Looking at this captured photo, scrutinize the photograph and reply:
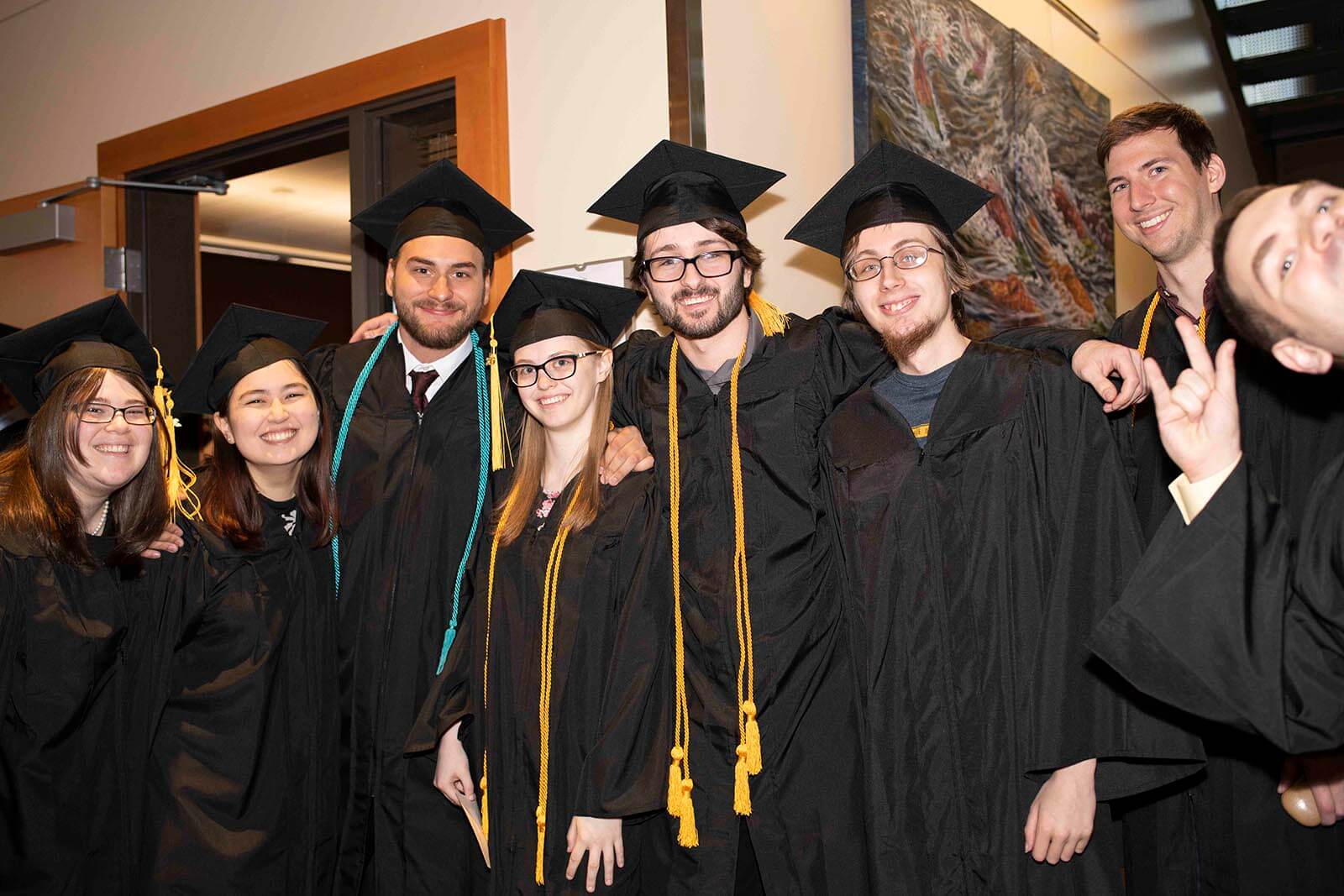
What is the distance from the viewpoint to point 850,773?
2.59 metres

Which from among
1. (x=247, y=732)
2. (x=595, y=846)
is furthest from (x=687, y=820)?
(x=247, y=732)

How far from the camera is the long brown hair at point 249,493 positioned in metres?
2.97

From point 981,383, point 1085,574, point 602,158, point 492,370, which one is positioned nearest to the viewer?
point 1085,574

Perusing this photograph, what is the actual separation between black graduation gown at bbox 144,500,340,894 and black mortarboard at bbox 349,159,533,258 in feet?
3.30

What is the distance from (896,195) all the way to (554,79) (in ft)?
5.00

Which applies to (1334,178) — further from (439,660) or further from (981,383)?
(439,660)

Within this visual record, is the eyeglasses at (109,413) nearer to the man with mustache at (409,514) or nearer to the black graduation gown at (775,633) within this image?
the man with mustache at (409,514)

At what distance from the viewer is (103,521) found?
291cm

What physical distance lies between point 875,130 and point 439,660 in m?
2.52

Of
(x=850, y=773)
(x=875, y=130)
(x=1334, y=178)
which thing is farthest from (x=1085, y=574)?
(x=1334, y=178)

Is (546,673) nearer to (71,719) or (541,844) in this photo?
(541,844)

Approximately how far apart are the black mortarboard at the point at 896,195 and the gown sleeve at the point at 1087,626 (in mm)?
624

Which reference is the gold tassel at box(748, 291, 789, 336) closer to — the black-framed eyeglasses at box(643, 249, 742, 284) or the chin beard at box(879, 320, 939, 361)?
the black-framed eyeglasses at box(643, 249, 742, 284)

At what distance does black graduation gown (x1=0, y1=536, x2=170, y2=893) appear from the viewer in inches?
105
